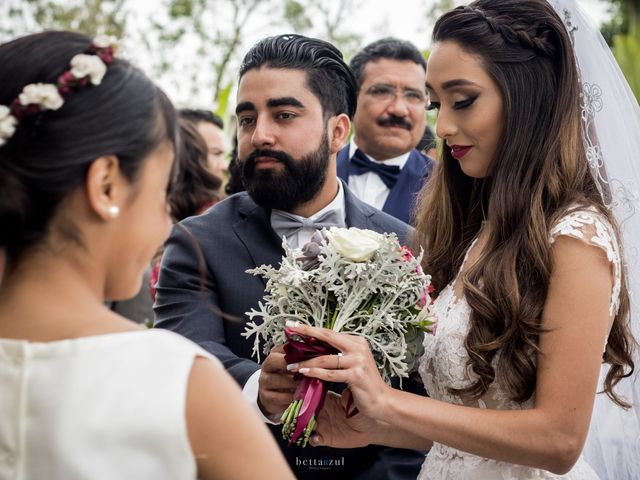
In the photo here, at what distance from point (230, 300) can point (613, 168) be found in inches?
66.7

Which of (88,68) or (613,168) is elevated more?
(88,68)

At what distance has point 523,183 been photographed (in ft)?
9.87

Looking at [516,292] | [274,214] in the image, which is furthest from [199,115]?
[516,292]

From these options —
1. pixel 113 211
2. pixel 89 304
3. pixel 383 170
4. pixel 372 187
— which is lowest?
pixel 372 187

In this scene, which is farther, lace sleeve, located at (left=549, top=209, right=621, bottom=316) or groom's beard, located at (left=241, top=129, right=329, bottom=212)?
groom's beard, located at (left=241, top=129, right=329, bottom=212)

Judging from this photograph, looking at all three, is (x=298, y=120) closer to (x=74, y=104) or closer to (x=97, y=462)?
(x=74, y=104)

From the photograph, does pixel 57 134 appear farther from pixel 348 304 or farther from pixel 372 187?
pixel 372 187

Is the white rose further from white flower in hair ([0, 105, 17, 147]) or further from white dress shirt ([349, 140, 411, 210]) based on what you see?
white dress shirt ([349, 140, 411, 210])

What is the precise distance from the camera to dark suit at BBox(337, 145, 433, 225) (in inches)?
234

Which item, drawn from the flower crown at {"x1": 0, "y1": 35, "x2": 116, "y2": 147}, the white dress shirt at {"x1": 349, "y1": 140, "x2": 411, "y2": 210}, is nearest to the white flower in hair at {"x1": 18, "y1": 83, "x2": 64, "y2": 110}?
the flower crown at {"x1": 0, "y1": 35, "x2": 116, "y2": 147}

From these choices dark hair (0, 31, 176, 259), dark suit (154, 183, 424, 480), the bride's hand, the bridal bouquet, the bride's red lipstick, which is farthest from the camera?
dark suit (154, 183, 424, 480)

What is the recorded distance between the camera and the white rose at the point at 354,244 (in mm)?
2795

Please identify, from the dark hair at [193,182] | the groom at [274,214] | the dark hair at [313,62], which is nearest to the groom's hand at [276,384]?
the groom at [274,214]

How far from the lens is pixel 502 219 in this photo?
303 cm
